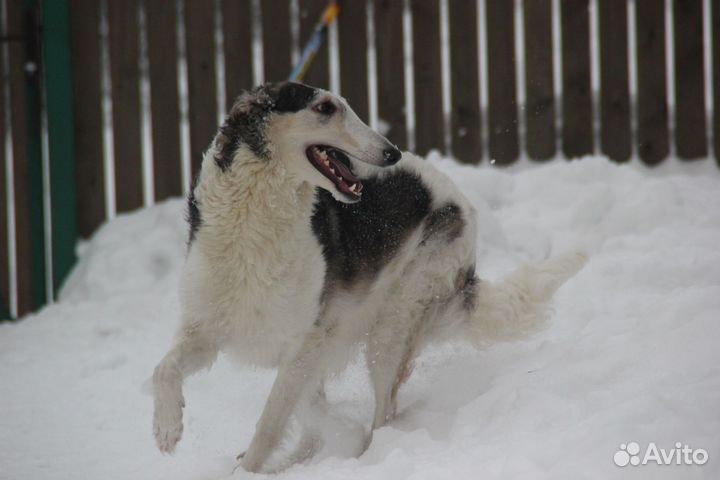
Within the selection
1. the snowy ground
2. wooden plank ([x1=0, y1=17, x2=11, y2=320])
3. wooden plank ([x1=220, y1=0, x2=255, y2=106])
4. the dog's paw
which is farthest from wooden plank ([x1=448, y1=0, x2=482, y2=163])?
the dog's paw

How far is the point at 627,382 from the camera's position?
9.09ft

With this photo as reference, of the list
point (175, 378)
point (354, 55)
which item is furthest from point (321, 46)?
point (175, 378)

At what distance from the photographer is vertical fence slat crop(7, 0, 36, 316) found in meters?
5.64

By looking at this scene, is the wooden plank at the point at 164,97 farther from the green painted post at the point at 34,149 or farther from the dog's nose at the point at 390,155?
the dog's nose at the point at 390,155

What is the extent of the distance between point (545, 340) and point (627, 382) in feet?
3.45

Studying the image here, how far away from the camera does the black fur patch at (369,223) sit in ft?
11.5

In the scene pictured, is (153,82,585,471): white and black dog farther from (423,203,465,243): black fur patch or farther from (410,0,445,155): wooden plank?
(410,0,445,155): wooden plank

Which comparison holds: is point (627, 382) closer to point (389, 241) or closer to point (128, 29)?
point (389, 241)

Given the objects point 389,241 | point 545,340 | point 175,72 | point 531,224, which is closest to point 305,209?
point 389,241

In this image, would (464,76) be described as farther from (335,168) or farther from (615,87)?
(335,168)

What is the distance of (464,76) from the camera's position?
18.2 feet

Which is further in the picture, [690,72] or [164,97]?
[164,97]

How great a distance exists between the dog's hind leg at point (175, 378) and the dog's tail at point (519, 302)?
1.27 meters

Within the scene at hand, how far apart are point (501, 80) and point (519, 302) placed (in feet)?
6.84
